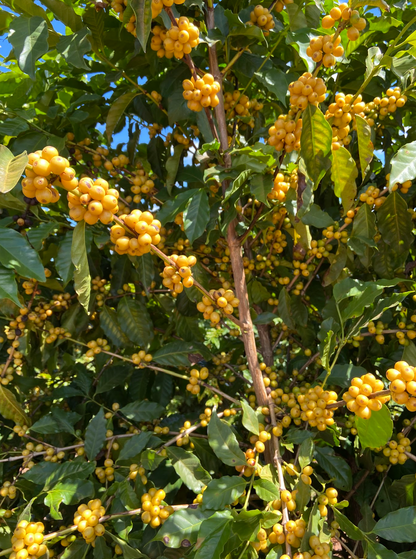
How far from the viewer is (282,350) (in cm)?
313

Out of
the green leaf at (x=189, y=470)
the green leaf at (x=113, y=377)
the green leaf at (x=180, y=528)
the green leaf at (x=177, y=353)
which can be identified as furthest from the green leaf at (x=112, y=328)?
the green leaf at (x=180, y=528)

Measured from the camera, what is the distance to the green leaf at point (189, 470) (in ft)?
4.86

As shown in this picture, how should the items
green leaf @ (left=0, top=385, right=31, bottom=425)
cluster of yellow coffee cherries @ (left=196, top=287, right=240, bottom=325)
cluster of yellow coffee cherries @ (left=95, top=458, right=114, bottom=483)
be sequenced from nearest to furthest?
cluster of yellow coffee cherries @ (left=196, top=287, right=240, bottom=325)
cluster of yellow coffee cherries @ (left=95, top=458, right=114, bottom=483)
green leaf @ (left=0, top=385, right=31, bottom=425)

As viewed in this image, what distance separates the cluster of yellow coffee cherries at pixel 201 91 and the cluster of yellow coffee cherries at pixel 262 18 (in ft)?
1.22

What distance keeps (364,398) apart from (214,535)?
60 cm

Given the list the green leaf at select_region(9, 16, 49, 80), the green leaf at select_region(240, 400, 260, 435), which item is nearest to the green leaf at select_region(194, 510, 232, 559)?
the green leaf at select_region(240, 400, 260, 435)

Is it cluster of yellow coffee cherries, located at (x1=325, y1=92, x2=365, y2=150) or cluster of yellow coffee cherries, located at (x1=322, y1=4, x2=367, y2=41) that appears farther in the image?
cluster of yellow coffee cherries, located at (x1=325, y1=92, x2=365, y2=150)

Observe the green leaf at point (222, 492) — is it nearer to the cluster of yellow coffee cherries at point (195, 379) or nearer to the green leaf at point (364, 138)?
the cluster of yellow coffee cherries at point (195, 379)

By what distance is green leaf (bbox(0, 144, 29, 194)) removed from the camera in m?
0.92

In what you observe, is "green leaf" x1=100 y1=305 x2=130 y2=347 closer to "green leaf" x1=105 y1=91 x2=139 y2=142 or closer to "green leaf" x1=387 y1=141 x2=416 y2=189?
"green leaf" x1=105 y1=91 x2=139 y2=142

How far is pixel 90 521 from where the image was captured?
54.5 inches

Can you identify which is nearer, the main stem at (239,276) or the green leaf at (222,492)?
the green leaf at (222,492)

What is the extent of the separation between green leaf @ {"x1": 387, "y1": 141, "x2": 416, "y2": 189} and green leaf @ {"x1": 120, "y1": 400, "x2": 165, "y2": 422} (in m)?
1.42

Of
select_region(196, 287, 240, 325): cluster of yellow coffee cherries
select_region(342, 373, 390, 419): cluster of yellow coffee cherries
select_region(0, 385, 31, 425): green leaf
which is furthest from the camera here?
select_region(0, 385, 31, 425): green leaf
